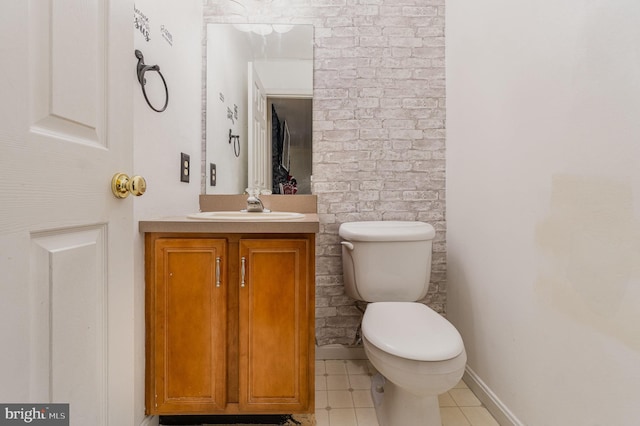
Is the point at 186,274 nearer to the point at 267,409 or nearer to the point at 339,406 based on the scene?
the point at 267,409

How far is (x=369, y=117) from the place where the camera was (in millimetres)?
1812

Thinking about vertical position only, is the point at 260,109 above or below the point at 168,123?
above

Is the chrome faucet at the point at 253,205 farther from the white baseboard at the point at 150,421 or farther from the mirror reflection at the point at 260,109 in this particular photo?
the white baseboard at the point at 150,421

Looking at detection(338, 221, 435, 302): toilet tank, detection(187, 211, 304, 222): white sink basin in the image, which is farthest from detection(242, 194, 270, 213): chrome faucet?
detection(338, 221, 435, 302): toilet tank

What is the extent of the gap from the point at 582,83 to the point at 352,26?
125cm

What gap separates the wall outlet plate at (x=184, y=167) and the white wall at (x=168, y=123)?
0.09ft

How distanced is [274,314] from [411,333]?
524mm

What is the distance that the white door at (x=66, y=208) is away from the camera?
499 millimetres

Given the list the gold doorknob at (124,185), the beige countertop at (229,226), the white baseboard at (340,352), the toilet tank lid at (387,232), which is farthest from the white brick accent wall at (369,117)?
the gold doorknob at (124,185)

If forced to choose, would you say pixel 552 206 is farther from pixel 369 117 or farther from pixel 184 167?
pixel 184 167

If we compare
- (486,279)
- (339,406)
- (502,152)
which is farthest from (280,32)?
(339,406)

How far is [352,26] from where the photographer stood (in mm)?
1790

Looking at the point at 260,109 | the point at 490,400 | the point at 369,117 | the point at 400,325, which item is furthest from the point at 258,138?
the point at 490,400

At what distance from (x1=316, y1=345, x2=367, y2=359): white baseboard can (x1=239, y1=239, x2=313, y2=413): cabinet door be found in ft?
2.20
